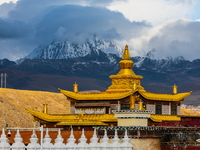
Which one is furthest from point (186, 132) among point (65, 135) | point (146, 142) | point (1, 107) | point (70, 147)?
point (1, 107)

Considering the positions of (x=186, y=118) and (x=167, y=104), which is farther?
(x=167, y=104)

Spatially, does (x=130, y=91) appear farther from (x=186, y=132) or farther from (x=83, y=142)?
(x=83, y=142)

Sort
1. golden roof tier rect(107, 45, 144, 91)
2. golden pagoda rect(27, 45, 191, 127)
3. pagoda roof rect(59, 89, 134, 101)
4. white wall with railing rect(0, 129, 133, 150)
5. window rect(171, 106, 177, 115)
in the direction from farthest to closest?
window rect(171, 106, 177, 115)
golden roof tier rect(107, 45, 144, 91)
pagoda roof rect(59, 89, 134, 101)
golden pagoda rect(27, 45, 191, 127)
white wall with railing rect(0, 129, 133, 150)

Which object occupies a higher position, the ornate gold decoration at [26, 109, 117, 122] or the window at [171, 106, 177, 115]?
the window at [171, 106, 177, 115]

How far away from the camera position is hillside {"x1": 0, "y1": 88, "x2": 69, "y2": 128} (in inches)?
3507

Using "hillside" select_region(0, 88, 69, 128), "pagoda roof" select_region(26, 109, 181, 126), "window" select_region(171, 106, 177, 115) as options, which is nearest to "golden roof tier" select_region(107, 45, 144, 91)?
"pagoda roof" select_region(26, 109, 181, 126)

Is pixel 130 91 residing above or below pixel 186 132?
above

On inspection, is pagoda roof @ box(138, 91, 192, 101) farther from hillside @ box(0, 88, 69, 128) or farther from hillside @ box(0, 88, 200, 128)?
hillside @ box(0, 88, 69, 128)

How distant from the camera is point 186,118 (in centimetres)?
4919

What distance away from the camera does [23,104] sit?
115562 millimetres

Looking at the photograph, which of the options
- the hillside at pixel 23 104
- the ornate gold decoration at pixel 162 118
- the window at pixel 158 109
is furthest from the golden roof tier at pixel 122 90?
the hillside at pixel 23 104

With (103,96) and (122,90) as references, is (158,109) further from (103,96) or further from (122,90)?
(103,96)

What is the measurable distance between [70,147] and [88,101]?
70.7ft

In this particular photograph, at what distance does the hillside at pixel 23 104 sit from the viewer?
89.1 m
